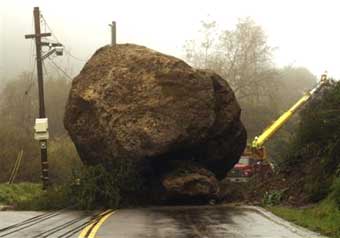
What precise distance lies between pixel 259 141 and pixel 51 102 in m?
33.1

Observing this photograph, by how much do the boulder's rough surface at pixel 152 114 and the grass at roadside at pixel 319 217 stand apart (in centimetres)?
521

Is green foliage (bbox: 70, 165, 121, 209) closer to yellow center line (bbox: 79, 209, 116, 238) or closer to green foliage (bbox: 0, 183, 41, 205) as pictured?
yellow center line (bbox: 79, 209, 116, 238)

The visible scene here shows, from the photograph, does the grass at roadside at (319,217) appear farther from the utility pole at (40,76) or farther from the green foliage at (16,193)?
the utility pole at (40,76)

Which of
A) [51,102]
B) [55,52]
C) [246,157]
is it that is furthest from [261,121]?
[55,52]

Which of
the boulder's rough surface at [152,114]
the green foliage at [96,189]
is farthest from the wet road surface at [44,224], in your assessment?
the boulder's rough surface at [152,114]

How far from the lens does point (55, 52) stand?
32750mm

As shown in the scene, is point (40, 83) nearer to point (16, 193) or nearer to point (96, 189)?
point (16, 193)

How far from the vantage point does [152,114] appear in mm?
22969

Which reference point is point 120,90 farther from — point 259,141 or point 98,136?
point 259,141

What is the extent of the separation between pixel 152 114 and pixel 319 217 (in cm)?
857

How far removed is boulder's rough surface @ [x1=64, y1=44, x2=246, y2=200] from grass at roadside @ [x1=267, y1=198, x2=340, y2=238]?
521cm

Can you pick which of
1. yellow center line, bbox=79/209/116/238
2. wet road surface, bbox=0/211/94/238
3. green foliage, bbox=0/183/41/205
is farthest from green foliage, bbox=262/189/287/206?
green foliage, bbox=0/183/41/205

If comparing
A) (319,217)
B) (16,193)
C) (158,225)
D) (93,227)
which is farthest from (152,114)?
(16,193)

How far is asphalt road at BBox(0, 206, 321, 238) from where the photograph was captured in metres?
13.6
